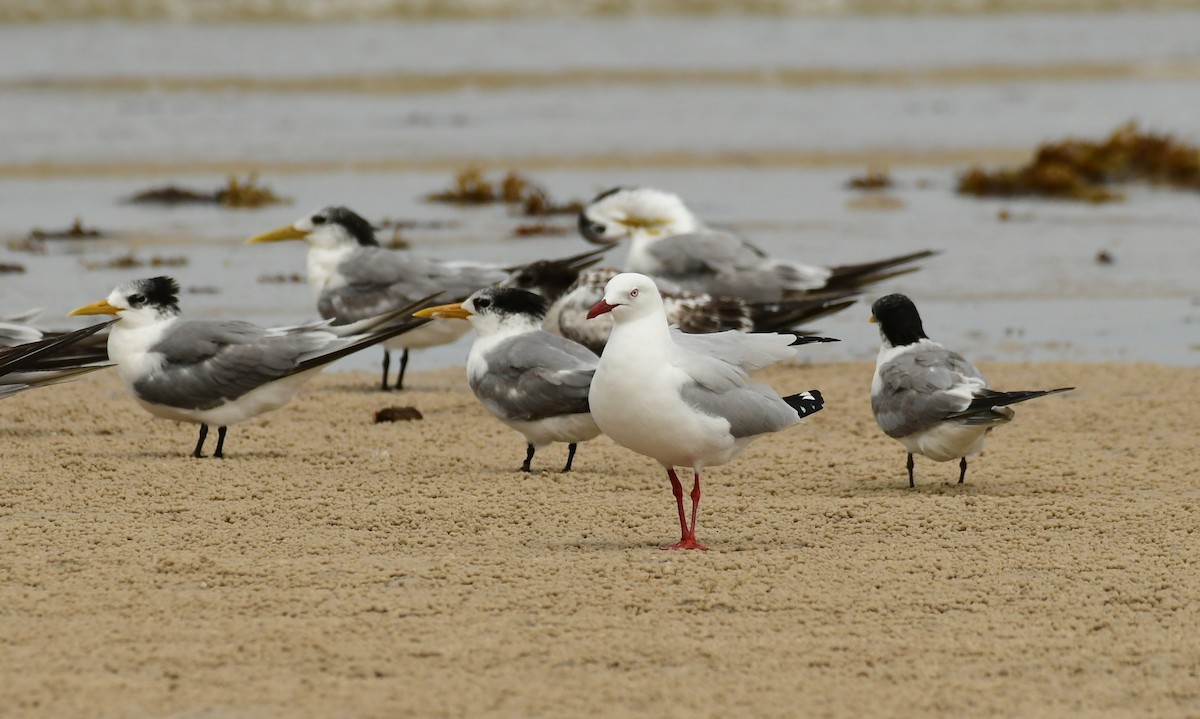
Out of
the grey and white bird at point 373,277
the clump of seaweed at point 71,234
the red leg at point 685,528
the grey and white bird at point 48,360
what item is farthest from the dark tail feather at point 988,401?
the clump of seaweed at point 71,234

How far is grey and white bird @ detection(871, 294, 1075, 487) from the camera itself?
19.8ft

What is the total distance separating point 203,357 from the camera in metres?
6.68

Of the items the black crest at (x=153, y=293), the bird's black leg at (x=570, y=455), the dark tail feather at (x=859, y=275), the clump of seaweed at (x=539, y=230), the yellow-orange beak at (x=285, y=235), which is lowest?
the clump of seaweed at (x=539, y=230)

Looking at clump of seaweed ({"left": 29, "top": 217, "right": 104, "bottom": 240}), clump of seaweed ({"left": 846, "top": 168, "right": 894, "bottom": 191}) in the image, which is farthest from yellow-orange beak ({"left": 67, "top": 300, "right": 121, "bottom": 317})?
clump of seaweed ({"left": 846, "top": 168, "right": 894, "bottom": 191})

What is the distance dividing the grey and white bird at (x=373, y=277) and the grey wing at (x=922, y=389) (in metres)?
2.63

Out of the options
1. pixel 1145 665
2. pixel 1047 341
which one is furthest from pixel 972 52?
pixel 1145 665

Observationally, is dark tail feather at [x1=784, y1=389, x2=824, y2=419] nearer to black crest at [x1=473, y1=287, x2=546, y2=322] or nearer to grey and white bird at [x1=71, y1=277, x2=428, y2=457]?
black crest at [x1=473, y1=287, x2=546, y2=322]

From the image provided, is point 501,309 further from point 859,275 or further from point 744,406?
point 859,275

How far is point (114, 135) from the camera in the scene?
18.6 metres

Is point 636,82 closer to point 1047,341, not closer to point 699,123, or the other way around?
point 699,123

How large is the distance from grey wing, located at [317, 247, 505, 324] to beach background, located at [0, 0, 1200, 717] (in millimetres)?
391

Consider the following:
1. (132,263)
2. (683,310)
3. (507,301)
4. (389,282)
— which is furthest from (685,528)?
(132,263)

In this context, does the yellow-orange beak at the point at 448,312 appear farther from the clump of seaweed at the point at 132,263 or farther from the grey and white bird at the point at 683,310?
the clump of seaweed at the point at 132,263

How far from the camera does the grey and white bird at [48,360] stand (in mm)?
6734
